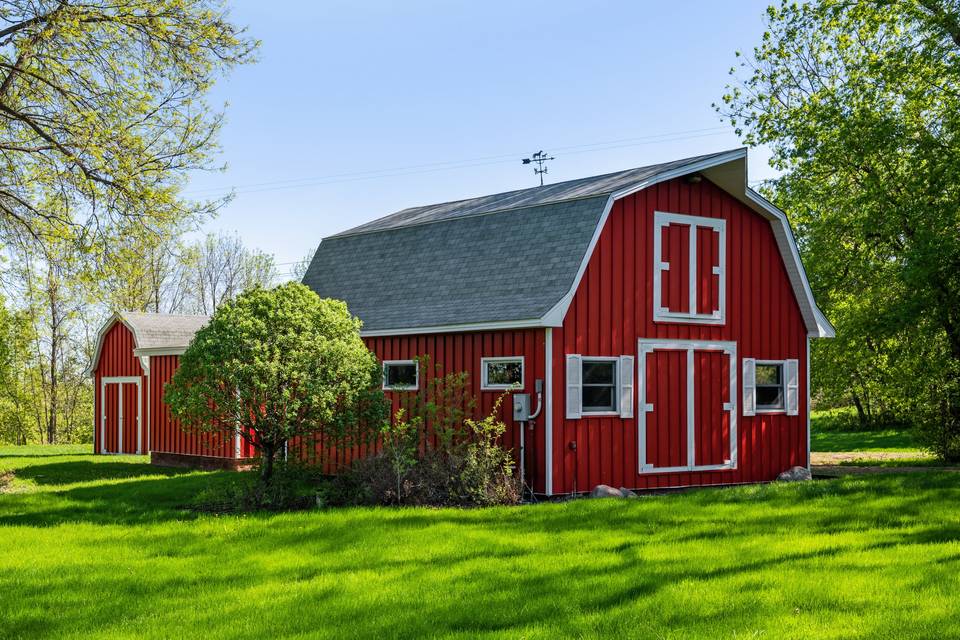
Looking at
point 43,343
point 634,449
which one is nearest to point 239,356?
point 634,449

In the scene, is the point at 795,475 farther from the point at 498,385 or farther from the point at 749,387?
the point at 498,385

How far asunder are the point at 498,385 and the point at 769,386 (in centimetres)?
575

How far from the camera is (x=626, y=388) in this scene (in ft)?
53.8

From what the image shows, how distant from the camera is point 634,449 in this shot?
54.0 ft

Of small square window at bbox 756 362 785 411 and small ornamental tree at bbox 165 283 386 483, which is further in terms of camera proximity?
small square window at bbox 756 362 785 411

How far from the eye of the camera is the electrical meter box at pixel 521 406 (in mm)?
15320

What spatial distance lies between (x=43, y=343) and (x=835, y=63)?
36455 millimetres

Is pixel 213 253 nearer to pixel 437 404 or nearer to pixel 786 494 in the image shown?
pixel 437 404

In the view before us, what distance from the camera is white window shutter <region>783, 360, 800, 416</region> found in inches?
743

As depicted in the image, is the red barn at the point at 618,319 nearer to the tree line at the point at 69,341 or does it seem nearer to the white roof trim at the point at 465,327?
the white roof trim at the point at 465,327

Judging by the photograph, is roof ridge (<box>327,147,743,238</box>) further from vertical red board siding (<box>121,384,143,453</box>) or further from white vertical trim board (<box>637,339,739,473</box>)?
vertical red board siding (<box>121,384,143,453</box>)

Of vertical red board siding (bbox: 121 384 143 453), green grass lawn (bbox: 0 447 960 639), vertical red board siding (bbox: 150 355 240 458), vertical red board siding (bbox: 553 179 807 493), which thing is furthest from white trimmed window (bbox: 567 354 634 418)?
vertical red board siding (bbox: 121 384 143 453)

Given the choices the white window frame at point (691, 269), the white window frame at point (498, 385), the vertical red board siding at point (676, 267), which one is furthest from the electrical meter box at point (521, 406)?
the vertical red board siding at point (676, 267)

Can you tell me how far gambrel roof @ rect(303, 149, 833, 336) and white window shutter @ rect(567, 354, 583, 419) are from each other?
944mm
